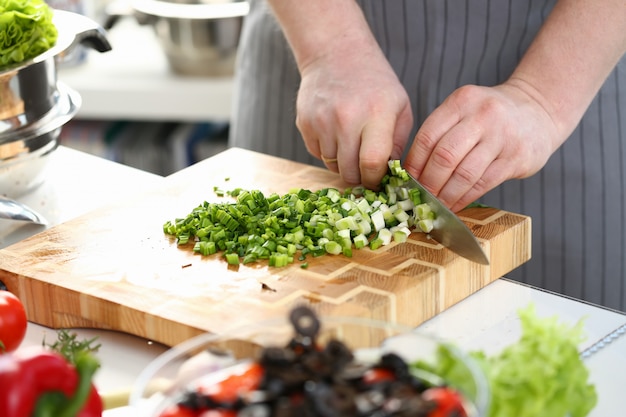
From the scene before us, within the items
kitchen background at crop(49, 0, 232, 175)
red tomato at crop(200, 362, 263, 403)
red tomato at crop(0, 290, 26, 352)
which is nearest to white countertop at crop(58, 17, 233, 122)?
kitchen background at crop(49, 0, 232, 175)

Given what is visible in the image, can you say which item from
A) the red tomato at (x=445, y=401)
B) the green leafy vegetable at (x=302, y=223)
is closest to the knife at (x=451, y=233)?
the green leafy vegetable at (x=302, y=223)

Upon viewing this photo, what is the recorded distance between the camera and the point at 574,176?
168 centimetres

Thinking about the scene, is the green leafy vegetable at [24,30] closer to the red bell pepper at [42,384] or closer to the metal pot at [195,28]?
the red bell pepper at [42,384]

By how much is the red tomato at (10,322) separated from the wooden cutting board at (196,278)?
128mm

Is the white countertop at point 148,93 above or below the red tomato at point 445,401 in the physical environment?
below

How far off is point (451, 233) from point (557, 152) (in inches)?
19.4

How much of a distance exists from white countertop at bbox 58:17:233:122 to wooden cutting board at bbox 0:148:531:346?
1.60 meters

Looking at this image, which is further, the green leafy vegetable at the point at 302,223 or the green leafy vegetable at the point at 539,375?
the green leafy vegetable at the point at 302,223

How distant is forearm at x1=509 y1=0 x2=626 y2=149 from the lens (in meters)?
1.43

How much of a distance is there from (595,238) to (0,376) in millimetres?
1255

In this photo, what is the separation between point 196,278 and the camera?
46.7 inches

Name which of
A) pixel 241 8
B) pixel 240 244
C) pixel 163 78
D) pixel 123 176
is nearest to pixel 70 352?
pixel 240 244

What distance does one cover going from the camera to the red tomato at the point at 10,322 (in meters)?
1.00

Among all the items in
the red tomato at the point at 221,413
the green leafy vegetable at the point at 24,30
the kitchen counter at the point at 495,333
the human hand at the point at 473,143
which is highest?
the green leafy vegetable at the point at 24,30
